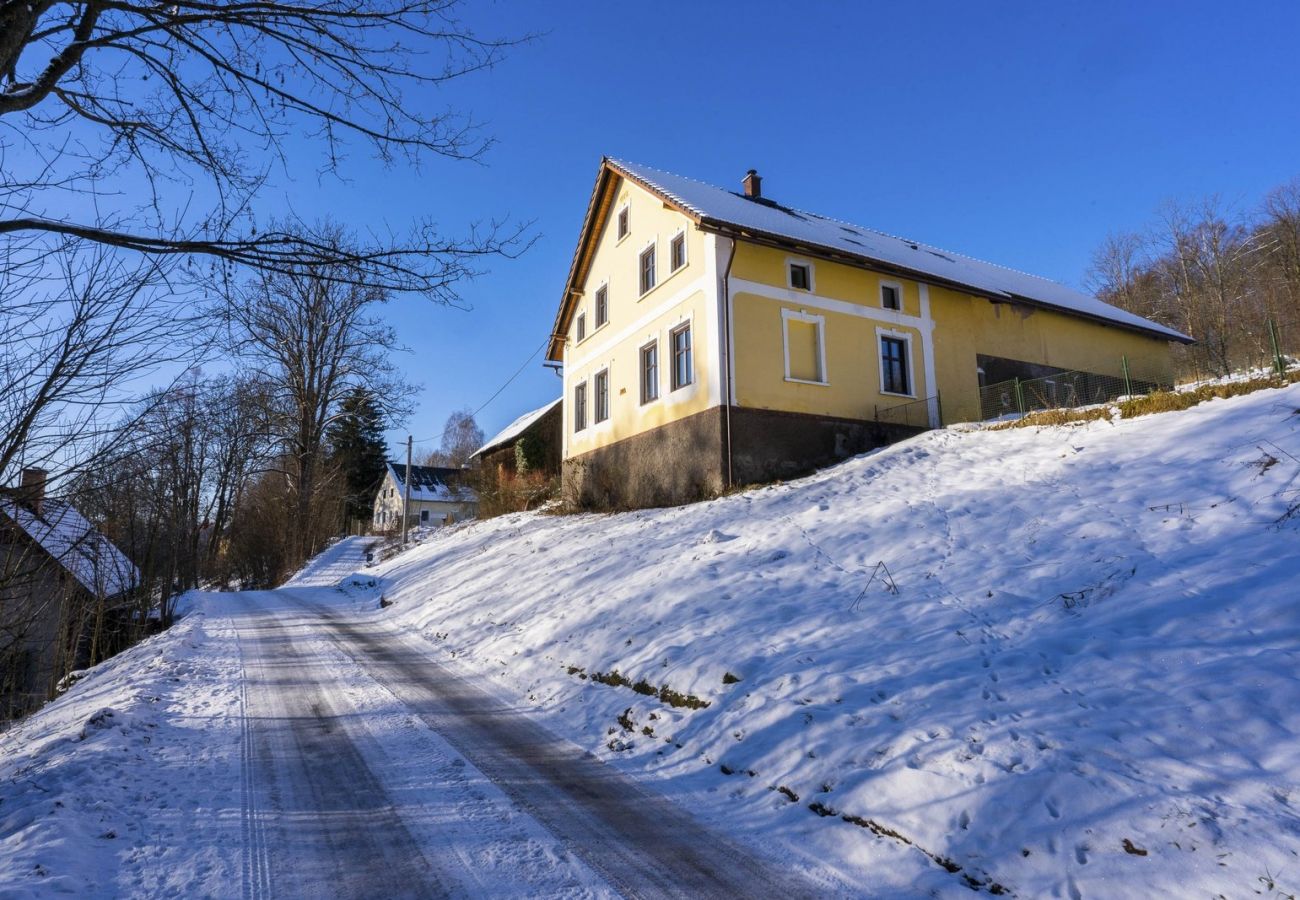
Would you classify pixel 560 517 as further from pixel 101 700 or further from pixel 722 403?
pixel 101 700

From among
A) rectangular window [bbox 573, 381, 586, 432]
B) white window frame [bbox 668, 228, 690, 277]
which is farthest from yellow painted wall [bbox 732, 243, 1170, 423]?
rectangular window [bbox 573, 381, 586, 432]

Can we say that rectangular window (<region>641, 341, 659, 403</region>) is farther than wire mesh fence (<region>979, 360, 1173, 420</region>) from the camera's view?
Yes

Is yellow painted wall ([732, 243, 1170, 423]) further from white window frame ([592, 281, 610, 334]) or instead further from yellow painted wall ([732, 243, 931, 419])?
white window frame ([592, 281, 610, 334])

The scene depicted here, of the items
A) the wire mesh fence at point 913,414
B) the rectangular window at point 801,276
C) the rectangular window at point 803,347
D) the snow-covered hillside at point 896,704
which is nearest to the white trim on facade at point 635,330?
the rectangular window at point 803,347

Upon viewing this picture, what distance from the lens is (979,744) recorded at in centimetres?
436

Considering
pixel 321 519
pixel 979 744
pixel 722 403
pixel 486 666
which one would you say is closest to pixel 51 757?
pixel 486 666

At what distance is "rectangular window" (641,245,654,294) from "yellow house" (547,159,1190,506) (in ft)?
0.19

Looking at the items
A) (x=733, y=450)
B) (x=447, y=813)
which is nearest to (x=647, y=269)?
(x=733, y=450)

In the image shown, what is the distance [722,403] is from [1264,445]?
9.68 m

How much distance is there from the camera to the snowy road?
3.37 meters

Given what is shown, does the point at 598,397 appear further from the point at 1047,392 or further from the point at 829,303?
the point at 1047,392

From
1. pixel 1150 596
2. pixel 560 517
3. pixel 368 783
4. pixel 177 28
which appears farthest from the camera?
pixel 560 517

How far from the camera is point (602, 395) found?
878 inches

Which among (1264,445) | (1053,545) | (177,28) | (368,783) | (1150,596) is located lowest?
(368,783)
